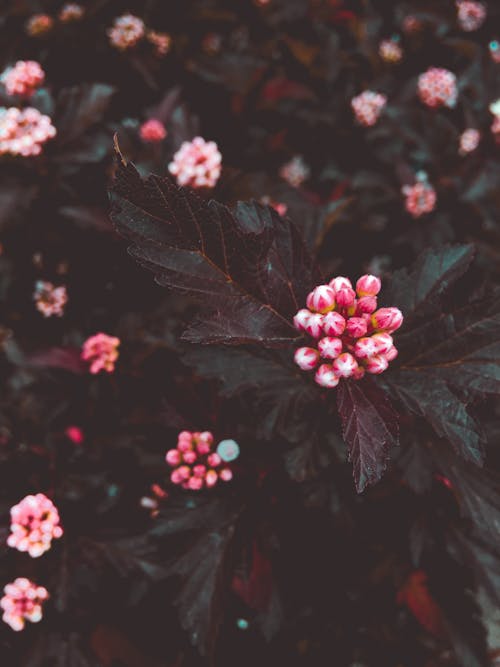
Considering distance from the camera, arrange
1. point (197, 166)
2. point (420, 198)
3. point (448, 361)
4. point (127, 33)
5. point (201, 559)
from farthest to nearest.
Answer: point (127, 33), point (420, 198), point (197, 166), point (201, 559), point (448, 361)

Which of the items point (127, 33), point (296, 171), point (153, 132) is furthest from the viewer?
point (296, 171)

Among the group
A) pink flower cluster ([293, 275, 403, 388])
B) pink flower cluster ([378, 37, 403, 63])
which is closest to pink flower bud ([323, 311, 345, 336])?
pink flower cluster ([293, 275, 403, 388])

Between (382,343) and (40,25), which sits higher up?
(40,25)

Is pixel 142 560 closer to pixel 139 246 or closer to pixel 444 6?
pixel 139 246

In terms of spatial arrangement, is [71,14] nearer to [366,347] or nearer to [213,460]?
[213,460]

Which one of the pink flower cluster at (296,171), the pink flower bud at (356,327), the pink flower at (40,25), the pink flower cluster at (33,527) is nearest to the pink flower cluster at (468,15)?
the pink flower cluster at (296,171)

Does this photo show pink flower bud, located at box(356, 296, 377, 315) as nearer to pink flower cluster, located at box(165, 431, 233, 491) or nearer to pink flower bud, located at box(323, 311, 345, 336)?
pink flower bud, located at box(323, 311, 345, 336)

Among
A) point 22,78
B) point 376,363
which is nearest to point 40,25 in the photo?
point 22,78
